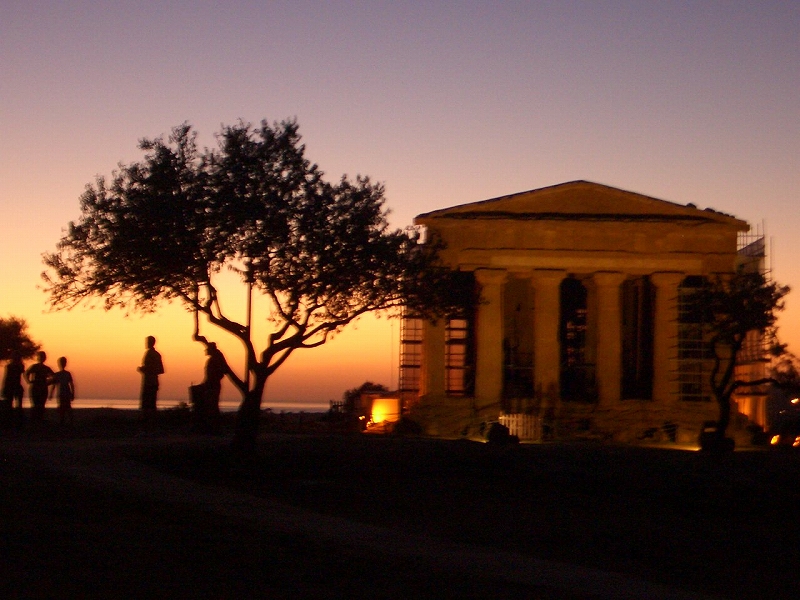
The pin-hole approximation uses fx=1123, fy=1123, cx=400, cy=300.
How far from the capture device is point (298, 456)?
71.7 ft

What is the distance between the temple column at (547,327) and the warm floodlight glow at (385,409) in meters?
4.98

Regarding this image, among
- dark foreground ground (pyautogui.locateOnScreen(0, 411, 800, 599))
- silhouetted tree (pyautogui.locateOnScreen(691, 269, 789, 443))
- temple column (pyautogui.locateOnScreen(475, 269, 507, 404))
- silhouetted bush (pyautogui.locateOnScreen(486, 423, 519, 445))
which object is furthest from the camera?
temple column (pyautogui.locateOnScreen(475, 269, 507, 404))

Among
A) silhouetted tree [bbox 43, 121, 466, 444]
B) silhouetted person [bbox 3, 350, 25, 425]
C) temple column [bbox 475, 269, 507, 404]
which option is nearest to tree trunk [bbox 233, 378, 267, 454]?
silhouetted tree [bbox 43, 121, 466, 444]

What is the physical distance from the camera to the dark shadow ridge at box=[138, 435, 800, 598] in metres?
12.7

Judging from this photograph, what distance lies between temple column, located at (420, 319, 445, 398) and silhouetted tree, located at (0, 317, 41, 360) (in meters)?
28.1

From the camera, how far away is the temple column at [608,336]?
39656 millimetres

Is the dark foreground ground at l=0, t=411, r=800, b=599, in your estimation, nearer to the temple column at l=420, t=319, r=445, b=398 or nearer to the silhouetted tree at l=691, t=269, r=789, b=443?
the silhouetted tree at l=691, t=269, r=789, b=443

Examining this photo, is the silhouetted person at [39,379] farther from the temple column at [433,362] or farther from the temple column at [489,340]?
the temple column at [489,340]

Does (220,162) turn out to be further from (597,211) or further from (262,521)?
(597,211)

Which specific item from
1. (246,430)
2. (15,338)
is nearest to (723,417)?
(246,430)

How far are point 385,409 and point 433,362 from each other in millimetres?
2401

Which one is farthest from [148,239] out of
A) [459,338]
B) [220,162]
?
[459,338]

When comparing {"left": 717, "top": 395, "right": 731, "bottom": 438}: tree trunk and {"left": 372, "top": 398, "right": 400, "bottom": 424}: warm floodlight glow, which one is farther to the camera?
{"left": 372, "top": 398, "right": 400, "bottom": 424}: warm floodlight glow

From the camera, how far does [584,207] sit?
39.4m
